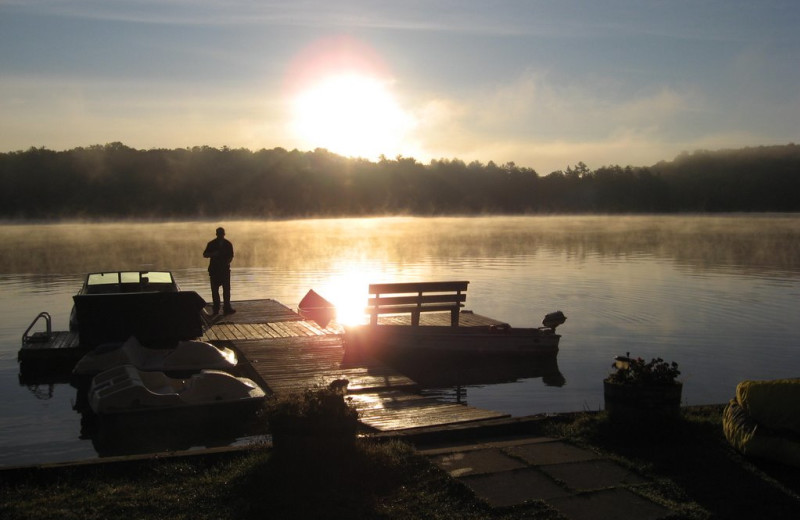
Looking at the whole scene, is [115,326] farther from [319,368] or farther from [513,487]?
[513,487]

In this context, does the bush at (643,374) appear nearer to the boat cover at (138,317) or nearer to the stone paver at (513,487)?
the stone paver at (513,487)

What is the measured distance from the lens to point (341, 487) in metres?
6.00

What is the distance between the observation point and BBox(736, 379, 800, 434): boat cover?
6500 millimetres

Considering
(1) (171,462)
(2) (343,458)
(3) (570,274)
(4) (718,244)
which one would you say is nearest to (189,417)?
(1) (171,462)

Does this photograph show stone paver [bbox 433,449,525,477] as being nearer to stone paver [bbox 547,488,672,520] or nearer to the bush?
stone paver [bbox 547,488,672,520]

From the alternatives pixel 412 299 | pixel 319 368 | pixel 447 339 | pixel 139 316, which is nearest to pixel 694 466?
pixel 319 368

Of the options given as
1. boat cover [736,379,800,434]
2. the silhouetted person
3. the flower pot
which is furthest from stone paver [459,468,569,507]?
the silhouetted person

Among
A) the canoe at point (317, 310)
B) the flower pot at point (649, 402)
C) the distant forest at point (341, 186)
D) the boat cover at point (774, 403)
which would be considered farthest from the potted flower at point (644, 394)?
the distant forest at point (341, 186)

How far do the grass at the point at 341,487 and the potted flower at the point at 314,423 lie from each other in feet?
0.34

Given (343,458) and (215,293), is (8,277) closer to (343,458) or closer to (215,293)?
A: (215,293)

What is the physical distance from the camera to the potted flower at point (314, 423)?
6.28 metres

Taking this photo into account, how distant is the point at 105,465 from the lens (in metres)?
6.51

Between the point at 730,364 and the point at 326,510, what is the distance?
12.3 metres

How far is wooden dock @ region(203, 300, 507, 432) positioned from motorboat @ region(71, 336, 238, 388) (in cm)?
59
